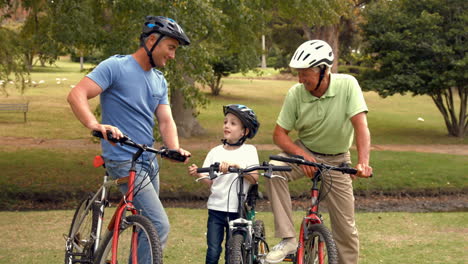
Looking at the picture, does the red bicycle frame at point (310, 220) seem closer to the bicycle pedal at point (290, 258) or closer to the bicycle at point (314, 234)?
the bicycle at point (314, 234)

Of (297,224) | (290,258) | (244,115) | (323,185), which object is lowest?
(297,224)

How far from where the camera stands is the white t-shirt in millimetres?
5836

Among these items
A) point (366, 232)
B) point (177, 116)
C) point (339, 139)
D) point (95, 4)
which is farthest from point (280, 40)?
point (339, 139)

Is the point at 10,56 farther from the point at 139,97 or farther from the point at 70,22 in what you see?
the point at 139,97

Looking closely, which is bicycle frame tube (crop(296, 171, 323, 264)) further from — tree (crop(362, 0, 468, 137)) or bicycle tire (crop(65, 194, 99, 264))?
tree (crop(362, 0, 468, 137))

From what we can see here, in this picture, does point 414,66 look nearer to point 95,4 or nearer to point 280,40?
point 95,4

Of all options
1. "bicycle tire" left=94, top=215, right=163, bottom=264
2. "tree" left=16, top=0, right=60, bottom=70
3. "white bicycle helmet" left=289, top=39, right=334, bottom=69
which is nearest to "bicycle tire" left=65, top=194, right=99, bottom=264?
"bicycle tire" left=94, top=215, right=163, bottom=264

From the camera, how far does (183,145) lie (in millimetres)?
21219

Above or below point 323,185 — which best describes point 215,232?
below

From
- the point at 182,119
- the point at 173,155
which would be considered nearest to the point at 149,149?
the point at 173,155

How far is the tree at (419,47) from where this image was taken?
2239 centimetres

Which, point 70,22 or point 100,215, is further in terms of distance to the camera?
point 70,22

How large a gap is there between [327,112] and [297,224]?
514 centimetres

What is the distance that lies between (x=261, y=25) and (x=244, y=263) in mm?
15806
